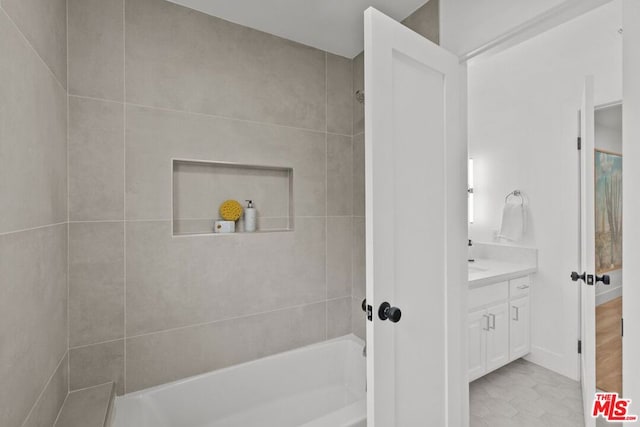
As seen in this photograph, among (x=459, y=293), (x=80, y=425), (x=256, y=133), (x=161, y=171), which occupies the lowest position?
(x=80, y=425)

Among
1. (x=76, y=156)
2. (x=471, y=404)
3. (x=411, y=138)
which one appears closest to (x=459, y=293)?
(x=411, y=138)

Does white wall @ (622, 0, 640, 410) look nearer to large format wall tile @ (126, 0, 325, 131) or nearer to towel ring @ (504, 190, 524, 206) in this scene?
large format wall tile @ (126, 0, 325, 131)

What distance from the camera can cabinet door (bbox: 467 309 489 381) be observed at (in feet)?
6.95

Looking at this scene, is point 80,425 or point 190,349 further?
point 190,349

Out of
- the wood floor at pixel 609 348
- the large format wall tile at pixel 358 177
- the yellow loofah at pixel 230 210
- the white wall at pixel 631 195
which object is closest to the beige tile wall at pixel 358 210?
the large format wall tile at pixel 358 177

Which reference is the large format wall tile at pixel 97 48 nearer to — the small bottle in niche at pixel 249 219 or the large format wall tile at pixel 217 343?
the small bottle in niche at pixel 249 219

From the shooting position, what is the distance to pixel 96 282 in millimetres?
1466

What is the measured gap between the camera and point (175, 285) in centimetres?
164

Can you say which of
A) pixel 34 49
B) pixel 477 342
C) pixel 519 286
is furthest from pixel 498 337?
pixel 34 49

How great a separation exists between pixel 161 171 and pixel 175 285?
2.07ft

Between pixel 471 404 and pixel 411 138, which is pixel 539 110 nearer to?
pixel 411 138

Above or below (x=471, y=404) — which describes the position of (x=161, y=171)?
above

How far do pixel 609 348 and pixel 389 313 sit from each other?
2079mm

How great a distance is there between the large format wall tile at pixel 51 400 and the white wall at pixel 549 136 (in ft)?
9.18
